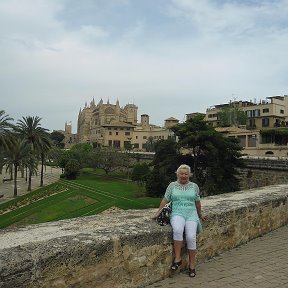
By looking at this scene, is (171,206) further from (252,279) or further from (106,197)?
(106,197)

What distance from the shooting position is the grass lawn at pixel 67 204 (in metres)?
30.1

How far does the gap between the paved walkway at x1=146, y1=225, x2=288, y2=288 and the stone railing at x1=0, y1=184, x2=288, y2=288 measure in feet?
0.53

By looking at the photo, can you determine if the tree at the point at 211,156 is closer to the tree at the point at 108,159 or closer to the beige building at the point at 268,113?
the tree at the point at 108,159

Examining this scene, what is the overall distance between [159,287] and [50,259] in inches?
60.9

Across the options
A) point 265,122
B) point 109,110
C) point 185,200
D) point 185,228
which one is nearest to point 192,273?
point 185,228

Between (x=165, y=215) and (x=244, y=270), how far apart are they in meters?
1.30

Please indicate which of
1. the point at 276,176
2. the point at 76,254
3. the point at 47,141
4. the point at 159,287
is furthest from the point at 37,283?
the point at 47,141

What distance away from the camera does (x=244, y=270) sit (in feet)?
16.3

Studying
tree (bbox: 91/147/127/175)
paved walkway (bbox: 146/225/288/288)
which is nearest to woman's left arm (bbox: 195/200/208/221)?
paved walkway (bbox: 146/225/288/288)

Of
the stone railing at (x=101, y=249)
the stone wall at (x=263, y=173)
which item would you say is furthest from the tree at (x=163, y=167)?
the stone railing at (x=101, y=249)

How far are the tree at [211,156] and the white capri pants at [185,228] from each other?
81.1 ft

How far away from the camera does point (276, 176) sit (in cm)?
3042

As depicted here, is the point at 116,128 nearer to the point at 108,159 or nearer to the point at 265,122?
the point at 265,122

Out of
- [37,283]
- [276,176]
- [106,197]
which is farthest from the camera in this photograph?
[106,197]
